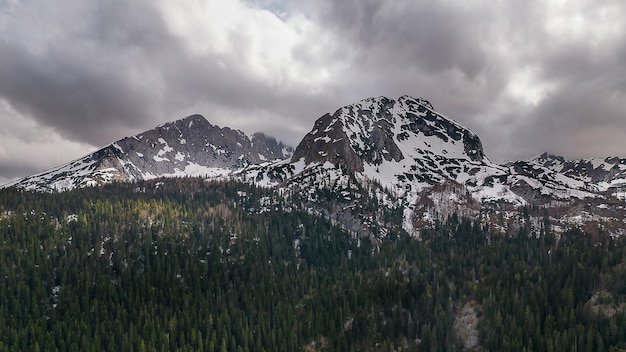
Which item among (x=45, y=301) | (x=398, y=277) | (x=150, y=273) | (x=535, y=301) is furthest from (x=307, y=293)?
(x=45, y=301)

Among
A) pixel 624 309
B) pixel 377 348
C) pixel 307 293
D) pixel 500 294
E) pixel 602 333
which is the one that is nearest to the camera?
pixel 602 333

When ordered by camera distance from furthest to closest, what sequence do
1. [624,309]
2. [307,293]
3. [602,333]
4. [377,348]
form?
[307,293], [377,348], [624,309], [602,333]

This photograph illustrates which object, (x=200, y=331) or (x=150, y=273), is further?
(x=150, y=273)

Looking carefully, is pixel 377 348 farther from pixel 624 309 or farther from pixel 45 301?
pixel 45 301

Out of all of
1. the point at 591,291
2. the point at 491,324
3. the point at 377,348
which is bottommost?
the point at 377,348

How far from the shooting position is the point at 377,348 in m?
156

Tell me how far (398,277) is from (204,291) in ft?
291

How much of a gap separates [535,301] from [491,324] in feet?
66.3

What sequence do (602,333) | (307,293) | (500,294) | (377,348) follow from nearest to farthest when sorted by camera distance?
(602,333), (377,348), (500,294), (307,293)

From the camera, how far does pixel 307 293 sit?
193 meters

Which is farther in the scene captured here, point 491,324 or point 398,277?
point 398,277

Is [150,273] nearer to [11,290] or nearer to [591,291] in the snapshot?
[11,290]

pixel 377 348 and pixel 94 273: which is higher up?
pixel 94 273

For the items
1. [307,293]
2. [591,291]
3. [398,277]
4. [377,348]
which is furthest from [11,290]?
[591,291]
